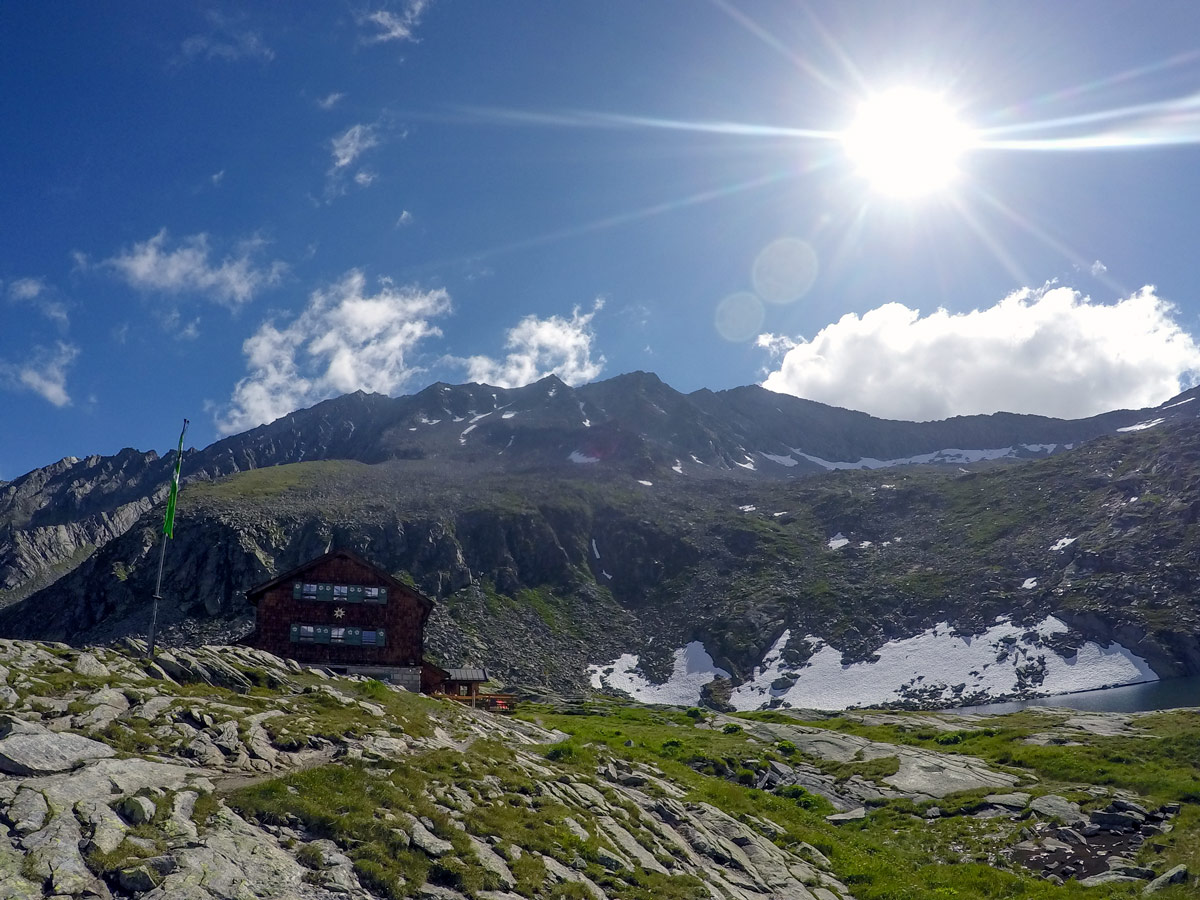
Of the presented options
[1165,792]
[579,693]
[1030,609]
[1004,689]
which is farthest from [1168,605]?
[1165,792]

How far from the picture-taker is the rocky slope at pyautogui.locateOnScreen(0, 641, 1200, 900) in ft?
46.6

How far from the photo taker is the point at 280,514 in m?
154

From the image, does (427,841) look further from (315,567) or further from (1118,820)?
(315,567)

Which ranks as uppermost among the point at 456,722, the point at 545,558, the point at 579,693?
the point at 545,558

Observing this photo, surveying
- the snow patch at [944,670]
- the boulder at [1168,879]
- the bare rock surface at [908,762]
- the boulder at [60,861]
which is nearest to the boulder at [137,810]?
the boulder at [60,861]

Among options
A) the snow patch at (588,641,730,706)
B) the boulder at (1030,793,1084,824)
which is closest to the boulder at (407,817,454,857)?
the boulder at (1030,793,1084,824)

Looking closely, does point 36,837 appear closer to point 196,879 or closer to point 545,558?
point 196,879

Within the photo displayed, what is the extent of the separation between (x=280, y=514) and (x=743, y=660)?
98.4 metres

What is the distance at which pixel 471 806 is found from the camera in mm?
19344

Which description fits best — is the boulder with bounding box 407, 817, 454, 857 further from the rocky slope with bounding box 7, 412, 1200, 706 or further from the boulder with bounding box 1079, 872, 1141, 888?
the rocky slope with bounding box 7, 412, 1200, 706

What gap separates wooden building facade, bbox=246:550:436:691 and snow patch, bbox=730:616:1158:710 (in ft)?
205

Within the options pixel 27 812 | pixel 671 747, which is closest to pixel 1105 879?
pixel 671 747

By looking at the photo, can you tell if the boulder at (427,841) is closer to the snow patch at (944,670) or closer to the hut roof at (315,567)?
the hut roof at (315,567)

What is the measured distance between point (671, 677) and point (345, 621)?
71765 millimetres
